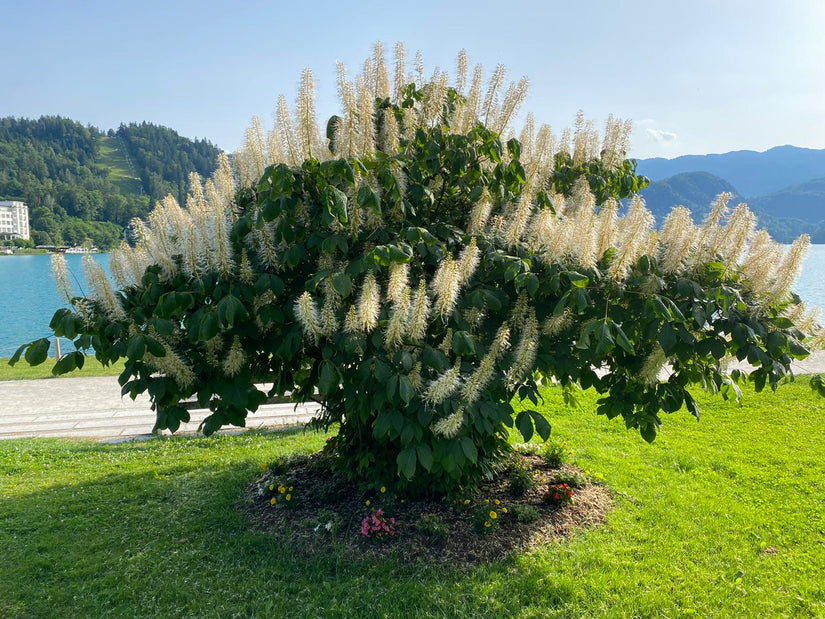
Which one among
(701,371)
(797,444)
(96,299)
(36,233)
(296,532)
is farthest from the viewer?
(36,233)

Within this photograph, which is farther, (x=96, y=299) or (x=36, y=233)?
(x=36, y=233)

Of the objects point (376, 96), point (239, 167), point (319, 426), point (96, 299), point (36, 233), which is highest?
point (36, 233)

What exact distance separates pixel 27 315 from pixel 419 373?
41.2m

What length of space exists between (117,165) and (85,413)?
161656 millimetres

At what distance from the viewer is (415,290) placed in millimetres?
3826

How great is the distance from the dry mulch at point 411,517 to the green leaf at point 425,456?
1378 mm

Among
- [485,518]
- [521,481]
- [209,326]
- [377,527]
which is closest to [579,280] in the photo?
[209,326]

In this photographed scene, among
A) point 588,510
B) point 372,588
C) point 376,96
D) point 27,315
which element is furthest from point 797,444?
point 27,315

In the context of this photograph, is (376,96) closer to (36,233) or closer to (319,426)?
(319,426)

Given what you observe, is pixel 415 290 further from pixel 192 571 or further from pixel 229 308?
pixel 192 571

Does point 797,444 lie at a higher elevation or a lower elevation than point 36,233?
lower

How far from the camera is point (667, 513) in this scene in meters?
5.50

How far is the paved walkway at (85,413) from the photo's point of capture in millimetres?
9867

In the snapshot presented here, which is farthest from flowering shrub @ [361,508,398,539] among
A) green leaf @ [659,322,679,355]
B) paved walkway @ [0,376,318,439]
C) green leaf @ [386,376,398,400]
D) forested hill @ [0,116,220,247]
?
forested hill @ [0,116,220,247]
